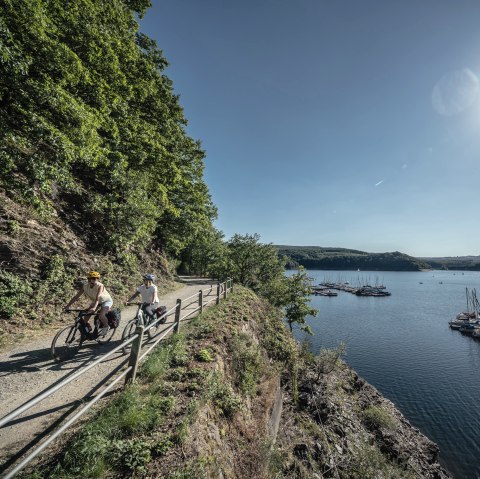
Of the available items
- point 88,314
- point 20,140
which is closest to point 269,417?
point 88,314

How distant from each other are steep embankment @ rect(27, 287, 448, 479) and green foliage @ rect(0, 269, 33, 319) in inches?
205

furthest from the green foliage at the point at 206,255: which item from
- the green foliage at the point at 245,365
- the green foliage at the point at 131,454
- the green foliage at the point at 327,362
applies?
the green foliage at the point at 131,454

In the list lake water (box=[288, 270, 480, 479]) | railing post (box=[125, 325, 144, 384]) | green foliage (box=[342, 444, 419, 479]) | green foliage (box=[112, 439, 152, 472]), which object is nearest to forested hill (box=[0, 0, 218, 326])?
railing post (box=[125, 325, 144, 384])

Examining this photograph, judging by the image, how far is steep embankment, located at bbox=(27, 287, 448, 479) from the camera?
13.5ft

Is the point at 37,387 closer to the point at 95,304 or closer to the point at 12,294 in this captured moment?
the point at 95,304

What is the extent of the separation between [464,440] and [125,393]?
81.2ft

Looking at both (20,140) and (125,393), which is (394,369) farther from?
(20,140)

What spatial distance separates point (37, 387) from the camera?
5.55 metres

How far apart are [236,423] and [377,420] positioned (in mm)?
13031

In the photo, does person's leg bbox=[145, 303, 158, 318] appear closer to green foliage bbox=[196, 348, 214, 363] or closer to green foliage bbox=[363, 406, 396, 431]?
green foliage bbox=[196, 348, 214, 363]

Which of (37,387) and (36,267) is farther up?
(36,267)

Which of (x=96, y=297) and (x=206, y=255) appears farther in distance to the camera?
(x=206, y=255)

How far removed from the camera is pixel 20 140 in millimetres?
8312

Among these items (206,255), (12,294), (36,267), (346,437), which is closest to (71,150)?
(36,267)
